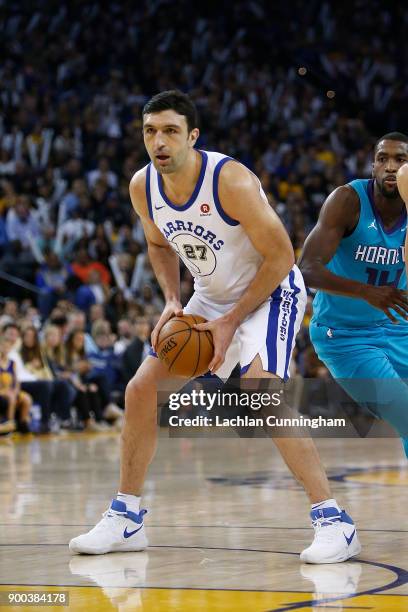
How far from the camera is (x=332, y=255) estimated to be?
4848 millimetres

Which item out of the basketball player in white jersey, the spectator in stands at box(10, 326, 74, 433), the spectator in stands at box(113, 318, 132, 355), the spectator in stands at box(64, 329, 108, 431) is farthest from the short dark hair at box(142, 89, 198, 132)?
the spectator in stands at box(113, 318, 132, 355)

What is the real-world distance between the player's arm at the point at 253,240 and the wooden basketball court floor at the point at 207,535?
816 mm

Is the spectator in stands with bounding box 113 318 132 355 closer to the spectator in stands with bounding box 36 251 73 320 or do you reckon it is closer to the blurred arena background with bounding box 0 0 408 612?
the blurred arena background with bounding box 0 0 408 612

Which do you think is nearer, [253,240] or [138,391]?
[253,240]

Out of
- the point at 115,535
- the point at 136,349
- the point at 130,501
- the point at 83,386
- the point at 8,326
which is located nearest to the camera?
the point at 115,535

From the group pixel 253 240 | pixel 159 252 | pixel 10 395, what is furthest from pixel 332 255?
pixel 10 395

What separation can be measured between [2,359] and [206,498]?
5269 mm

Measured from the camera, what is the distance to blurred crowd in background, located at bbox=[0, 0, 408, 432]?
41.7 ft

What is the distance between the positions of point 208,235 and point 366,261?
81 cm

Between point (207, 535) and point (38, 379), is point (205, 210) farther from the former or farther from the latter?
point (38, 379)

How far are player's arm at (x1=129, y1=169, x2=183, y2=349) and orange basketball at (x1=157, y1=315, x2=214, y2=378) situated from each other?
0.59 ft

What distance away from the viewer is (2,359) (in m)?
11.4

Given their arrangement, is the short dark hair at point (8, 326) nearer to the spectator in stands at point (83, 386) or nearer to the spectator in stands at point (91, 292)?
the spectator in stands at point (83, 386)

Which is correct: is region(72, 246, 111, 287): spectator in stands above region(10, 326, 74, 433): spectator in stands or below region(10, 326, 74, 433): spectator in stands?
above
